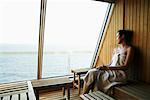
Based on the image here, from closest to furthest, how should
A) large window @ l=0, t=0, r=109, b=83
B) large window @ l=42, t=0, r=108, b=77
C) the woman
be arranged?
1. the woman
2. large window @ l=0, t=0, r=109, b=83
3. large window @ l=42, t=0, r=108, b=77

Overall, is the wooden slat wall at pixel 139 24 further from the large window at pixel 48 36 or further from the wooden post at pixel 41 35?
the wooden post at pixel 41 35

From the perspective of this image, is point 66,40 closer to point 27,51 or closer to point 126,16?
point 27,51

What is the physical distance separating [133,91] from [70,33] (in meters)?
1.99

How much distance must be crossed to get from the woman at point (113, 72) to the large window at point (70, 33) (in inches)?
41.7

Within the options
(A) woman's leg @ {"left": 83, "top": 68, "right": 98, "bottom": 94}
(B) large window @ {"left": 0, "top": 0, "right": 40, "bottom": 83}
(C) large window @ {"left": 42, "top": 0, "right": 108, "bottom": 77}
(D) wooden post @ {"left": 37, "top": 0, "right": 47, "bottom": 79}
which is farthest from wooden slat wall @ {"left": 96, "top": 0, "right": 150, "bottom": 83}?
(B) large window @ {"left": 0, "top": 0, "right": 40, "bottom": 83}

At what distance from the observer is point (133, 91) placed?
226 centimetres

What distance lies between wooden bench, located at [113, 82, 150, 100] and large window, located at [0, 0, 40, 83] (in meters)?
1.91

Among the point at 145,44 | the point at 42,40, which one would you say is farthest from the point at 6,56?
the point at 145,44

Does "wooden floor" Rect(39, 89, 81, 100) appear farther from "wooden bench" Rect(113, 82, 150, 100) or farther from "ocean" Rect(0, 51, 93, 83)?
"wooden bench" Rect(113, 82, 150, 100)

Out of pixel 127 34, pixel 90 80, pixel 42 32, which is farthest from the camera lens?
pixel 42 32

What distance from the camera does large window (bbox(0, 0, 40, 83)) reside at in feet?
9.65

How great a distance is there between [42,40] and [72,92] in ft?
4.28

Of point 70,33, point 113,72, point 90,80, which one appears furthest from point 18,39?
point 113,72

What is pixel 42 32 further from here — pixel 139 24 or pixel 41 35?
pixel 139 24
